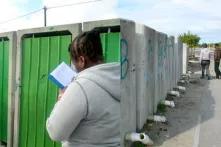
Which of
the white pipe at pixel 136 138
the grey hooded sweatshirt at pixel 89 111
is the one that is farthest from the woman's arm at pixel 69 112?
the white pipe at pixel 136 138

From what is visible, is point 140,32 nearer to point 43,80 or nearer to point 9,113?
point 43,80

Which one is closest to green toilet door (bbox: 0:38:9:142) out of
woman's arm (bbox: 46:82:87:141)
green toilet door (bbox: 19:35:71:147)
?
green toilet door (bbox: 19:35:71:147)

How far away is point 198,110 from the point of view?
10.4 metres

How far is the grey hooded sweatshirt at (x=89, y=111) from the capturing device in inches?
85.0

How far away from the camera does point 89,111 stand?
2211mm

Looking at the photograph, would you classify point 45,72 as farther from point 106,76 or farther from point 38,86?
point 106,76

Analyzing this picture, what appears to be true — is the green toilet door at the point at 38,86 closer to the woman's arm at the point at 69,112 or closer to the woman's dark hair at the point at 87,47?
the woman's dark hair at the point at 87,47

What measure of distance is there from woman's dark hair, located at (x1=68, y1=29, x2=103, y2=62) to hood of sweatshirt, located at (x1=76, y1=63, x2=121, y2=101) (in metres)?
0.07

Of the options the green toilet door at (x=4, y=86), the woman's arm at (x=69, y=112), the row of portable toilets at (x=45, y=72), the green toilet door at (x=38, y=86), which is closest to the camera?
the woman's arm at (x=69, y=112)

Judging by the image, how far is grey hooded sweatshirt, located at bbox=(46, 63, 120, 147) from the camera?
7.08 feet

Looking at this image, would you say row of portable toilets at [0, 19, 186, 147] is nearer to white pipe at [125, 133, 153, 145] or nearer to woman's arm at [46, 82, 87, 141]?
white pipe at [125, 133, 153, 145]

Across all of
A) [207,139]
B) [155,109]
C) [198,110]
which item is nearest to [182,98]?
[198,110]

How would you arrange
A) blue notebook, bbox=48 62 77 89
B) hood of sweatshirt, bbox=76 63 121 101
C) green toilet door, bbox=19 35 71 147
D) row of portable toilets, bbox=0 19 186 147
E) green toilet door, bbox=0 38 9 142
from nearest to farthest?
hood of sweatshirt, bbox=76 63 121 101 → blue notebook, bbox=48 62 77 89 → row of portable toilets, bbox=0 19 186 147 → green toilet door, bbox=19 35 71 147 → green toilet door, bbox=0 38 9 142

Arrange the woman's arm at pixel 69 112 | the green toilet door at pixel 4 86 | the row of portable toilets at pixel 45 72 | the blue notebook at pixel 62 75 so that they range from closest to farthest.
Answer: the woman's arm at pixel 69 112
the blue notebook at pixel 62 75
the row of portable toilets at pixel 45 72
the green toilet door at pixel 4 86
